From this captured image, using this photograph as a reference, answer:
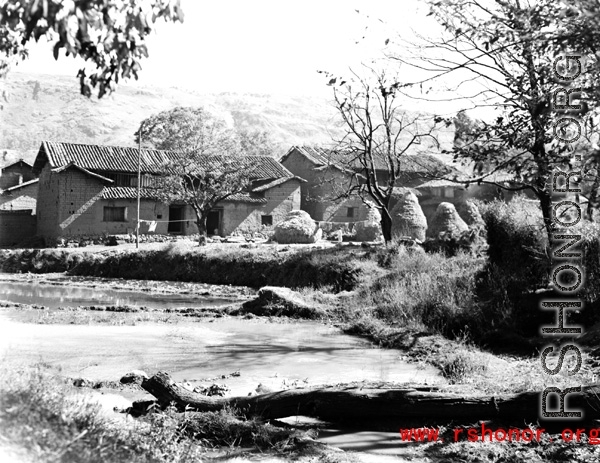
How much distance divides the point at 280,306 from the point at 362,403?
1069cm

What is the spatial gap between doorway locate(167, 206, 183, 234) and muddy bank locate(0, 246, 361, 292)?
9.37 m

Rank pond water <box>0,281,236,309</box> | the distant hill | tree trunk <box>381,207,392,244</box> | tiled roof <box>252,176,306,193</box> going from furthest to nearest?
the distant hill
tiled roof <box>252,176,306,193</box>
tree trunk <box>381,207,392,244</box>
pond water <box>0,281,236,309</box>

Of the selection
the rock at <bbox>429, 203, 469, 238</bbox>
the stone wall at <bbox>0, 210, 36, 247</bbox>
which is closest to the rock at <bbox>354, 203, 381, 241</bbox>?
the rock at <bbox>429, 203, 469, 238</bbox>

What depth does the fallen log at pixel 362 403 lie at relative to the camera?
22.0ft

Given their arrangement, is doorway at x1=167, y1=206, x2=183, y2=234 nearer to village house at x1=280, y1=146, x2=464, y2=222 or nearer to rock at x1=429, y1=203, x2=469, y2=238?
village house at x1=280, y1=146, x2=464, y2=222

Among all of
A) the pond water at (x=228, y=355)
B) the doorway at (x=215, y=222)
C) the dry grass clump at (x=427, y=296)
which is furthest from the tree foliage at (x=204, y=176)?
the pond water at (x=228, y=355)

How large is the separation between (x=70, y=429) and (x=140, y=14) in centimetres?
241

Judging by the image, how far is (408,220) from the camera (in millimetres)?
33156

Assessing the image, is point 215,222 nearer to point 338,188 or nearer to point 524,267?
point 338,188

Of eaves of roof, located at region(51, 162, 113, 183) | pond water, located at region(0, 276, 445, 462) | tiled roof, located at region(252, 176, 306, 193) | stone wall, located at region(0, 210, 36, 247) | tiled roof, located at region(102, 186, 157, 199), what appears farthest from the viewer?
tiled roof, located at region(252, 176, 306, 193)

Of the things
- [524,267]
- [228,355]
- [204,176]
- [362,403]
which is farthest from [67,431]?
[204,176]

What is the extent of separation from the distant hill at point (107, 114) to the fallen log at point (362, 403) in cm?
7400

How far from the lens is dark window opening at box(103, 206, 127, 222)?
40.8 m

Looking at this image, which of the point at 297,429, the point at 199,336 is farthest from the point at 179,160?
the point at 297,429
